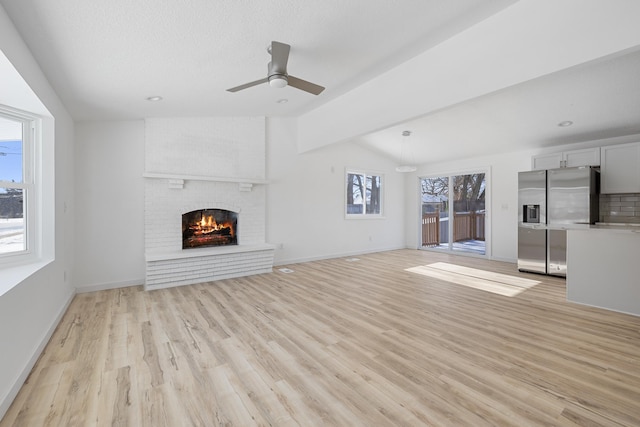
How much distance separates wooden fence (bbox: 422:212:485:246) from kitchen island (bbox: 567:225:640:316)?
10.9 feet

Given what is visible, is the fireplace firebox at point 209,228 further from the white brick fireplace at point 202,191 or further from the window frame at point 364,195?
the window frame at point 364,195

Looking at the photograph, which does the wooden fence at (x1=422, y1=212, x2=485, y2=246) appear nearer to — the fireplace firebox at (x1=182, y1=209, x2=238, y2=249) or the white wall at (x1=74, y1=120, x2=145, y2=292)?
the fireplace firebox at (x1=182, y1=209, x2=238, y2=249)

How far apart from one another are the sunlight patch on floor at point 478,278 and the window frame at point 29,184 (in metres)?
5.20

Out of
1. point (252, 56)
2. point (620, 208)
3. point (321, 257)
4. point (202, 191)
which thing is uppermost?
point (252, 56)

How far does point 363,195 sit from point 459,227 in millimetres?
2543

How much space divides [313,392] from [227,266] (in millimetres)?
3342

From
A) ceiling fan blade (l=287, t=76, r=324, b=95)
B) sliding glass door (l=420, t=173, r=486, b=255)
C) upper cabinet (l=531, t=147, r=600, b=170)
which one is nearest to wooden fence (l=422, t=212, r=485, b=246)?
sliding glass door (l=420, t=173, r=486, b=255)

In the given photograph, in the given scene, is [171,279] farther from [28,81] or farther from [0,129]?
[28,81]

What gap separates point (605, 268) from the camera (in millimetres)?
3465

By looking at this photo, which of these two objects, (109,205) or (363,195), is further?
(363,195)

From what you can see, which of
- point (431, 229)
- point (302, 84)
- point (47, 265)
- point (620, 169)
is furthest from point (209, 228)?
point (620, 169)

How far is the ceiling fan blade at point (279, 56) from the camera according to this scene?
2607mm

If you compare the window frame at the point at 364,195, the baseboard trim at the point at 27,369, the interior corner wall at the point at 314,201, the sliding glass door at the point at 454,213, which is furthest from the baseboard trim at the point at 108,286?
the sliding glass door at the point at 454,213

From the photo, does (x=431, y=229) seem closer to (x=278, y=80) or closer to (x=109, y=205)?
(x=278, y=80)
